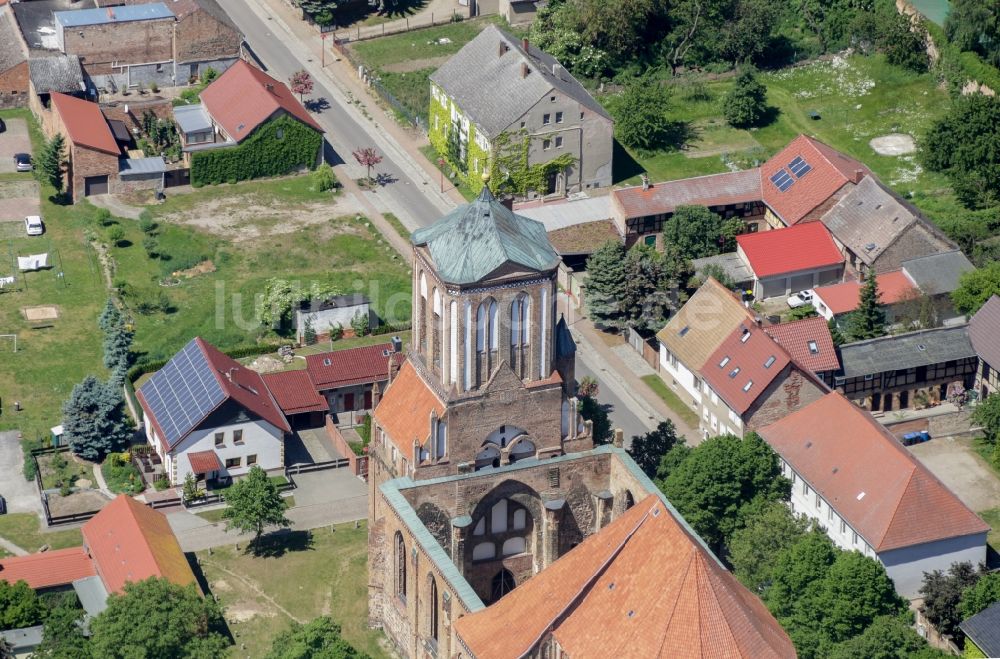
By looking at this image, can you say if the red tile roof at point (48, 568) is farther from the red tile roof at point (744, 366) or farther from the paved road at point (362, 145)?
the paved road at point (362, 145)

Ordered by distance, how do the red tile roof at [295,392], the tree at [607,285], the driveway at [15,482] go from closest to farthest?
the driveway at [15,482]
the red tile roof at [295,392]
the tree at [607,285]

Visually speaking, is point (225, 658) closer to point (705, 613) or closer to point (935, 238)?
point (705, 613)

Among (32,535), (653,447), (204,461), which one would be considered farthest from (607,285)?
(32,535)

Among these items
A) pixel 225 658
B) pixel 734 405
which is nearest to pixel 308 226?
pixel 734 405

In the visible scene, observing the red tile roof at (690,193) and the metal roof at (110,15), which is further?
the metal roof at (110,15)

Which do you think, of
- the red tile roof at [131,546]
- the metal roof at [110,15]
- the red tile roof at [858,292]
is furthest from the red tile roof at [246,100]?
the red tile roof at [131,546]

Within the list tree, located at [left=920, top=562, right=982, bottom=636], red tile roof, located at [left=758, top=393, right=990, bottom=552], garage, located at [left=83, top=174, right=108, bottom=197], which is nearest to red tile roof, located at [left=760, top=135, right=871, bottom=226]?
red tile roof, located at [left=758, top=393, right=990, bottom=552]

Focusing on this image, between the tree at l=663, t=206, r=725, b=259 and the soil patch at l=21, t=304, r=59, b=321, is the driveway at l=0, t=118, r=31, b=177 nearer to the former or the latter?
the soil patch at l=21, t=304, r=59, b=321
